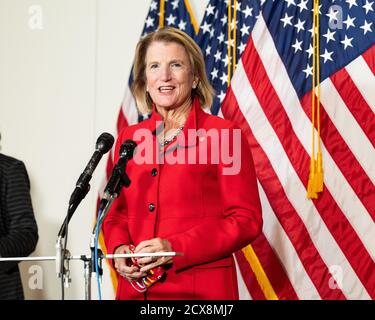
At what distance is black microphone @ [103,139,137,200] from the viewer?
1.72 metres

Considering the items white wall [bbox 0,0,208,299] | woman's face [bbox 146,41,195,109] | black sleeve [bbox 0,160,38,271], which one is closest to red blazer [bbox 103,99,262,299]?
woman's face [bbox 146,41,195,109]

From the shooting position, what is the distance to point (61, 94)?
378 cm

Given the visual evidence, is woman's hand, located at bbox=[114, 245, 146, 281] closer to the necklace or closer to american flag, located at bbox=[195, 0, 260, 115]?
the necklace

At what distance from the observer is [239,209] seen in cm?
199

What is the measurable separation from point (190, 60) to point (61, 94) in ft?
5.63

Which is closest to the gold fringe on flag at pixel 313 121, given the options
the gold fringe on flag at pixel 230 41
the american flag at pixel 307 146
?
the american flag at pixel 307 146

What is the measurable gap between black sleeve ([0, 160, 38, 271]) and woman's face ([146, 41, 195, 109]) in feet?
2.26

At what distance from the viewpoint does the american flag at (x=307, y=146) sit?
2.86m

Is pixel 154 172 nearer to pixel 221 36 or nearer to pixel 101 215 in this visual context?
pixel 101 215

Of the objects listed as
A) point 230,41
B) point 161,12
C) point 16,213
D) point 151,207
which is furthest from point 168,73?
point 161,12

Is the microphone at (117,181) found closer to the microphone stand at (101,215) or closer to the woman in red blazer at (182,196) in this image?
the microphone stand at (101,215)
